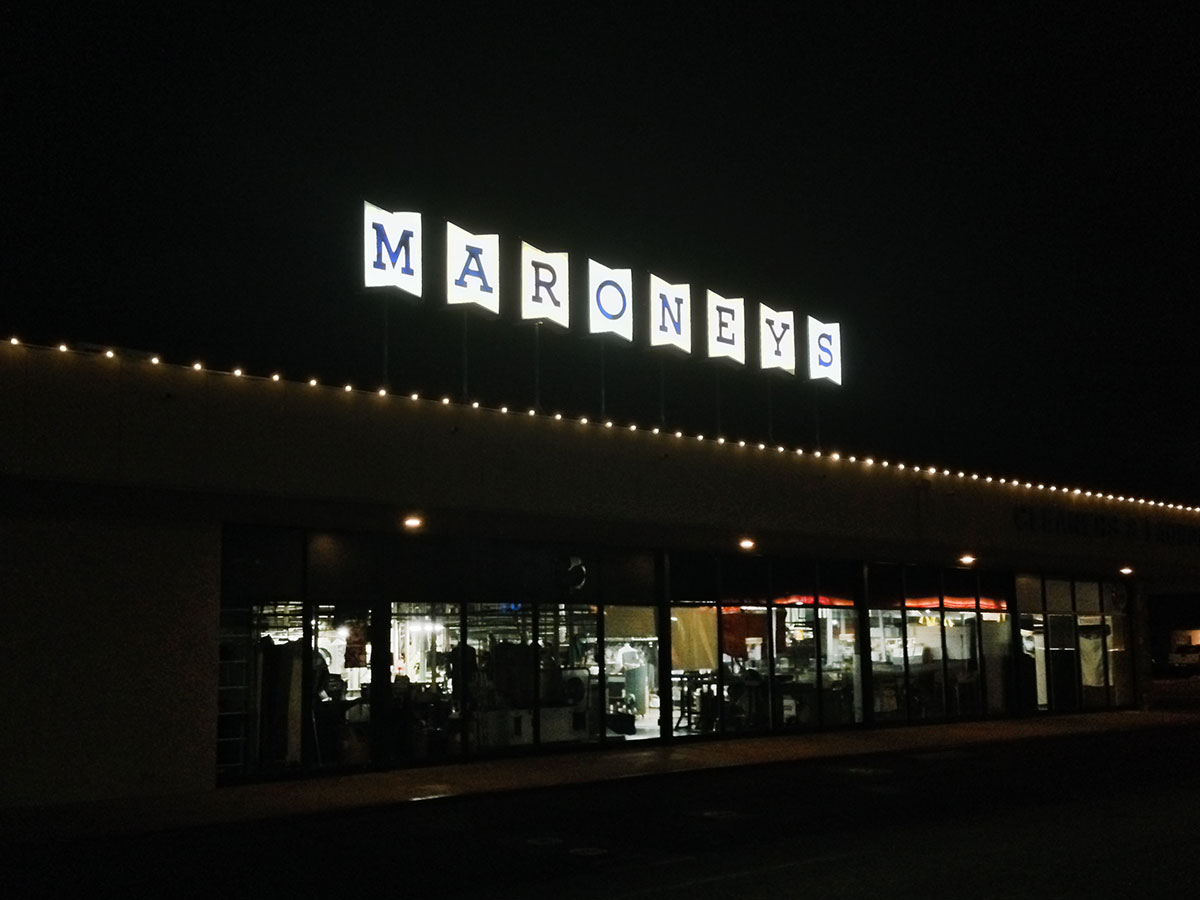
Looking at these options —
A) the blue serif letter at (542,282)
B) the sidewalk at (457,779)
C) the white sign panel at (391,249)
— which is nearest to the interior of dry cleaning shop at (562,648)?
the sidewalk at (457,779)

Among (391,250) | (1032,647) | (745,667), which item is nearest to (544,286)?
(391,250)

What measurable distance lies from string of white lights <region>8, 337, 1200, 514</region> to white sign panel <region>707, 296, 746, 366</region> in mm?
3178

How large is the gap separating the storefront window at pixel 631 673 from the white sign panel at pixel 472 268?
5897 mm

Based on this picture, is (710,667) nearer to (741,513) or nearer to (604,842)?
(741,513)

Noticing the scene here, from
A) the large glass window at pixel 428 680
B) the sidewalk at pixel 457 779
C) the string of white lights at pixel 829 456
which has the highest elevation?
the string of white lights at pixel 829 456

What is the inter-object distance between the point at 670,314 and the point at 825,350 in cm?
525

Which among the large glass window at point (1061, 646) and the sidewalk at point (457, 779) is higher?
the large glass window at point (1061, 646)

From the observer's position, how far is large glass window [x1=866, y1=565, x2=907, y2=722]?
26.4 meters

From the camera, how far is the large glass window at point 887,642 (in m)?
26.4

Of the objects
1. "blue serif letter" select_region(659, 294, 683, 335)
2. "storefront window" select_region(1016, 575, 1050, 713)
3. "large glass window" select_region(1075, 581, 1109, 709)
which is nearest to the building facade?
"storefront window" select_region(1016, 575, 1050, 713)

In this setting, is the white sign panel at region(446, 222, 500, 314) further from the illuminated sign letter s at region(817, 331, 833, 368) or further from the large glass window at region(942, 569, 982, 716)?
the large glass window at region(942, 569, 982, 716)

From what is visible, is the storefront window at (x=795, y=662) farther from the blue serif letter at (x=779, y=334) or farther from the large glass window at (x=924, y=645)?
the blue serif letter at (x=779, y=334)

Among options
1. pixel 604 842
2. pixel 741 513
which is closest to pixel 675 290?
pixel 741 513

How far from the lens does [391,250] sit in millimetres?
19828
